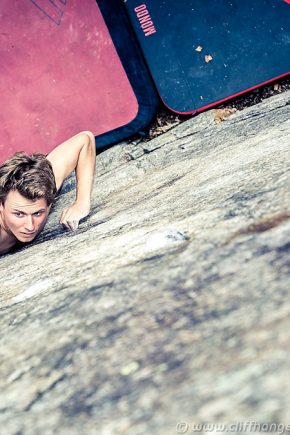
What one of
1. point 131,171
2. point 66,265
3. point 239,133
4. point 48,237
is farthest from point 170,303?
point 131,171

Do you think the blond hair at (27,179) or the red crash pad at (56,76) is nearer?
the blond hair at (27,179)

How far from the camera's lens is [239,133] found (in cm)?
133

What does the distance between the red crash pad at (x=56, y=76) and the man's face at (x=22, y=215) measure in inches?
24.1

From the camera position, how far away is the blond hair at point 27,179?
46.0 inches

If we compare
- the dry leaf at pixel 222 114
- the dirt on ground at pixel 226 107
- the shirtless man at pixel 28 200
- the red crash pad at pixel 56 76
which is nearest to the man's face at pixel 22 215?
the shirtless man at pixel 28 200

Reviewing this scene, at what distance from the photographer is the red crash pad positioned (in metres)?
1.64

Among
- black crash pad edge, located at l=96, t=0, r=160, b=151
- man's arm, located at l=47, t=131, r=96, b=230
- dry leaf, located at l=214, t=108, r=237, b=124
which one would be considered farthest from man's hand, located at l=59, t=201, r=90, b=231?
dry leaf, located at l=214, t=108, r=237, b=124

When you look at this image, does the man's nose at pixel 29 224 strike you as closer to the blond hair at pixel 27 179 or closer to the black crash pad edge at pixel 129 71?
the blond hair at pixel 27 179

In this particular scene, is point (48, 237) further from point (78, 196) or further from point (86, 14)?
point (86, 14)

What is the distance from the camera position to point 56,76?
5.51 feet

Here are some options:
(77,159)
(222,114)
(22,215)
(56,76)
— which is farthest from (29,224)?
(222,114)

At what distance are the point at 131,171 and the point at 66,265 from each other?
35.0 inches

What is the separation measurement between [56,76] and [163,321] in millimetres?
1514

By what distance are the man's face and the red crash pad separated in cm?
61
